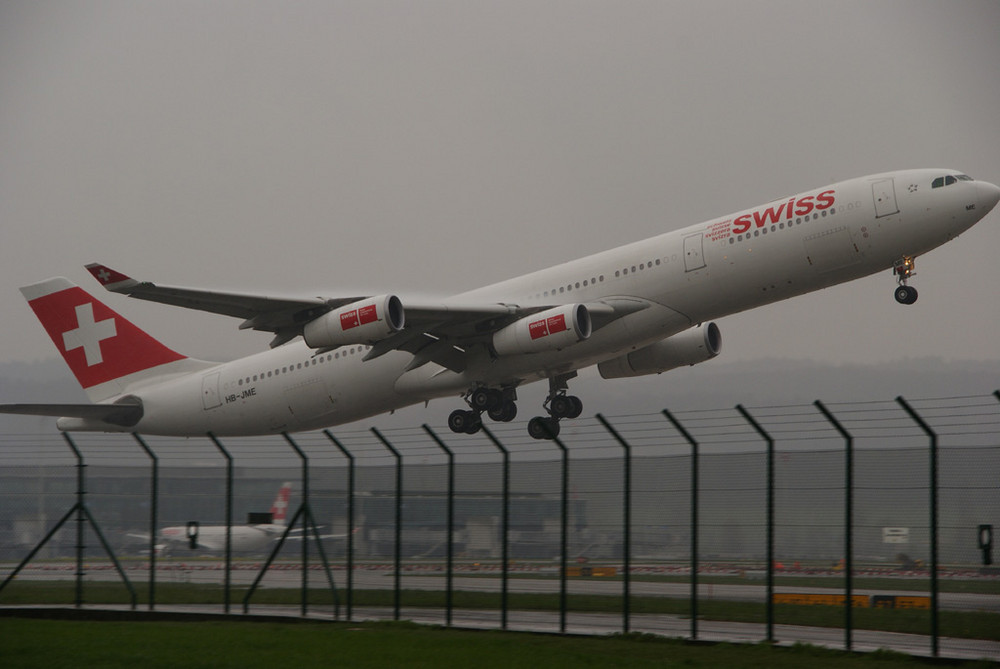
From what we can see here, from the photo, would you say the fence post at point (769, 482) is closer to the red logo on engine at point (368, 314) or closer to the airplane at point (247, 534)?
the airplane at point (247, 534)

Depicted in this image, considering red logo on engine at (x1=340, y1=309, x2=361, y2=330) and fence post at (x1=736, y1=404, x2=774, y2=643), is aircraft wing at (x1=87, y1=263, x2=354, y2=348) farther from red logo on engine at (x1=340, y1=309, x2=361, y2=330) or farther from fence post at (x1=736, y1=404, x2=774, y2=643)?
fence post at (x1=736, y1=404, x2=774, y2=643)

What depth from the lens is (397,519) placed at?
21.5 m

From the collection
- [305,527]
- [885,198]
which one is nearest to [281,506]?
[305,527]

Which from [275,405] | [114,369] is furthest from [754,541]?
[114,369]

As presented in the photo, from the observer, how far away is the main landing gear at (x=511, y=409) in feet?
109

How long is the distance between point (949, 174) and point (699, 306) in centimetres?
680

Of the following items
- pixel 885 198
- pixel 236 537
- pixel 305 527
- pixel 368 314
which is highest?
pixel 885 198

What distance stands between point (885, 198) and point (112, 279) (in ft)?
63.1

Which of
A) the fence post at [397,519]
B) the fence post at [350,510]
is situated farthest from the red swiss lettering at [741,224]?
the fence post at [350,510]

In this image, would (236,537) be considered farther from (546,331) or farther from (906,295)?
(906,295)

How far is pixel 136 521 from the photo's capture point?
2464 centimetres

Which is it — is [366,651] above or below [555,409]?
Answer: below

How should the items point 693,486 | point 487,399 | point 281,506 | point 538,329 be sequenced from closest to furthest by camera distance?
point 693,486 → point 281,506 → point 538,329 → point 487,399

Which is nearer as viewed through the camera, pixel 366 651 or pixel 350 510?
pixel 366 651
